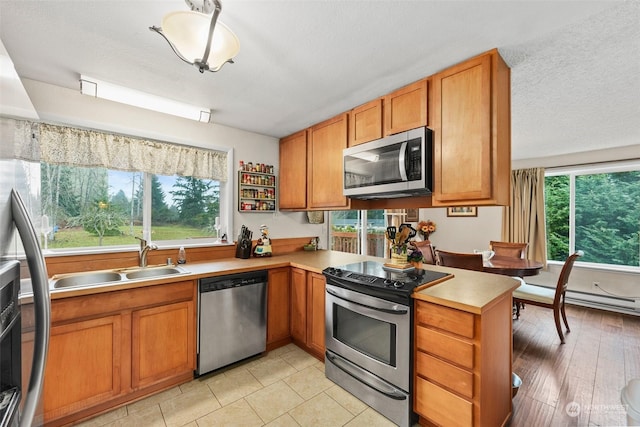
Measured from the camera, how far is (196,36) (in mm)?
1175

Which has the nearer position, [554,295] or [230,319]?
[230,319]

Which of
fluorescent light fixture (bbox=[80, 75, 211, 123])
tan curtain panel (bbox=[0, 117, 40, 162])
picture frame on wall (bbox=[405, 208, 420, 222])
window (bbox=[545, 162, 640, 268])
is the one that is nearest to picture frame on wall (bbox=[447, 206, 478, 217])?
picture frame on wall (bbox=[405, 208, 420, 222])

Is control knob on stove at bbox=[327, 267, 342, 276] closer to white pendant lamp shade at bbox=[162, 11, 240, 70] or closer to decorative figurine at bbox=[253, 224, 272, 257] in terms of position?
decorative figurine at bbox=[253, 224, 272, 257]

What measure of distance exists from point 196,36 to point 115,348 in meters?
2.03

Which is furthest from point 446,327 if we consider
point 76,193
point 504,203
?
point 76,193

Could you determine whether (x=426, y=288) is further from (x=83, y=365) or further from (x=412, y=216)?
(x=412, y=216)

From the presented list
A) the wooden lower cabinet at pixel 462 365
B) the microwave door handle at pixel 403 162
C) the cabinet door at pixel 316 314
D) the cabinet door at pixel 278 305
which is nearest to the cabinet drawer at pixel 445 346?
the wooden lower cabinet at pixel 462 365

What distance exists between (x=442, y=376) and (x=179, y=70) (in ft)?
8.87

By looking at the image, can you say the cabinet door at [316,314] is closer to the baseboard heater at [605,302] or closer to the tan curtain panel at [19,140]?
the tan curtain panel at [19,140]

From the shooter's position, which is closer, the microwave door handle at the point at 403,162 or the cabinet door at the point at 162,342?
the cabinet door at the point at 162,342

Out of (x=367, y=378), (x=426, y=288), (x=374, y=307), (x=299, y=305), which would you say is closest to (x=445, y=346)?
(x=426, y=288)

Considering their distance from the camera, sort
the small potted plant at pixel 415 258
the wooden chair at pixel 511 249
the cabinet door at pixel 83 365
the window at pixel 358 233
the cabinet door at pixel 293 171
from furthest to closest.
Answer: the window at pixel 358 233 < the wooden chair at pixel 511 249 < the cabinet door at pixel 293 171 < the small potted plant at pixel 415 258 < the cabinet door at pixel 83 365

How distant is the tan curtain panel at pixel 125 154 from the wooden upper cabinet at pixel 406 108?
6.27 ft

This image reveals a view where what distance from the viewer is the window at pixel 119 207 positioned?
2.17m
